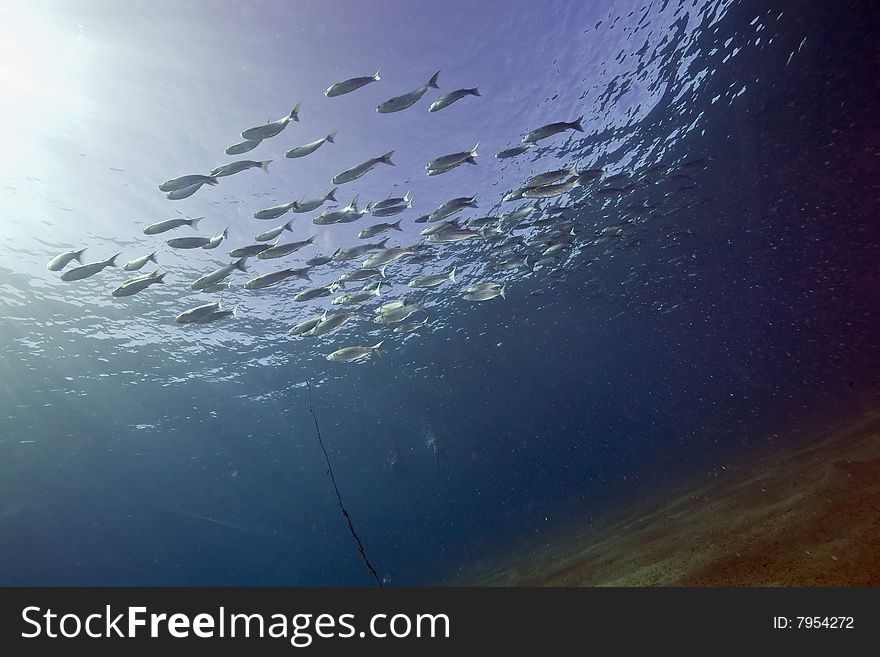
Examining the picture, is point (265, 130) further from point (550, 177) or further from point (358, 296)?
point (550, 177)

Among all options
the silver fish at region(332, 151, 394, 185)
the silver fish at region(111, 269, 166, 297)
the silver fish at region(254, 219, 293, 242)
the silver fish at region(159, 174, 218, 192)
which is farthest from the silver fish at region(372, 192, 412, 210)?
the silver fish at region(111, 269, 166, 297)

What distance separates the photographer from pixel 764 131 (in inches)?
706

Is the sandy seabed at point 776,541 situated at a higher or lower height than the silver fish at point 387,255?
lower

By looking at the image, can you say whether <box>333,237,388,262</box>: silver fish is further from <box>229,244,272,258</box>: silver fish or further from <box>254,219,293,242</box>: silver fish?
<box>229,244,272,258</box>: silver fish

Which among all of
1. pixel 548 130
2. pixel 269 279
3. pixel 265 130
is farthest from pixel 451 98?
pixel 269 279

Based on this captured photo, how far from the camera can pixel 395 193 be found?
51.9 feet

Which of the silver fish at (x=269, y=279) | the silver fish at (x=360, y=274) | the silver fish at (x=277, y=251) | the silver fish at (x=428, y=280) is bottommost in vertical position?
A: the silver fish at (x=269, y=279)

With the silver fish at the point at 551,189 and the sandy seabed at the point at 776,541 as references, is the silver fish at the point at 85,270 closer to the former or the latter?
the silver fish at the point at 551,189

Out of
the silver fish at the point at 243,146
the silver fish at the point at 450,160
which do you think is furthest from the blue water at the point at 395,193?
the silver fish at the point at 450,160

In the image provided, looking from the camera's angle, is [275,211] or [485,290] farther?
[485,290]

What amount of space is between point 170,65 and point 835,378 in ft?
248

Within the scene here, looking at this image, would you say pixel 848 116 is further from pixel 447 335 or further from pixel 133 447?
pixel 133 447

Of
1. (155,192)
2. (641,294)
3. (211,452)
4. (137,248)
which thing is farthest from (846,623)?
(211,452)

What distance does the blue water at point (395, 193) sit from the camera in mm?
10516
